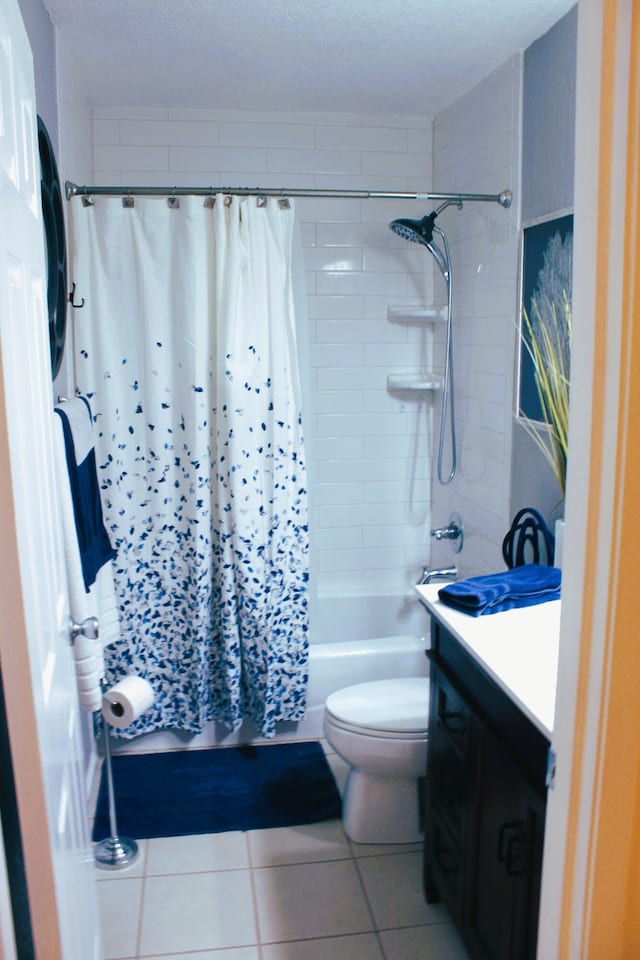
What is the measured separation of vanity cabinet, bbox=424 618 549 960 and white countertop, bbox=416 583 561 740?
43 millimetres

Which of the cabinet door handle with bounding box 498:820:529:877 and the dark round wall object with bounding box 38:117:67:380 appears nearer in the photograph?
the cabinet door handle with bounding box 498:820:529:877

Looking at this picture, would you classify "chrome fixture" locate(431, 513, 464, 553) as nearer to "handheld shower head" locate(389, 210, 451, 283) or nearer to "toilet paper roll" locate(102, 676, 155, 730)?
"handheld shower head" locate(389, 210, 451, 283)

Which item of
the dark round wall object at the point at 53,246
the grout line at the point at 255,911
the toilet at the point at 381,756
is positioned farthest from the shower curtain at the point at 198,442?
the grout line at the point at 255,911

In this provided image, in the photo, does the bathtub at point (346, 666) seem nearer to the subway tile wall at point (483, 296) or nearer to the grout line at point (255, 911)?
the subway tile wall at point (483, 296)

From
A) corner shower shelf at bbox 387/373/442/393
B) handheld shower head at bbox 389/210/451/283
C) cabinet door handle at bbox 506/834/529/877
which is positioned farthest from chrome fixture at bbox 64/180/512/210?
cabinet door handle at bbox 506/834/529/877

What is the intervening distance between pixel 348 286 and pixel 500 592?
1.95 meters

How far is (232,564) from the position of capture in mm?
3006

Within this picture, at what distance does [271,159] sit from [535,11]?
1.33 metres

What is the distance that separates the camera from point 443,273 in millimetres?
3328

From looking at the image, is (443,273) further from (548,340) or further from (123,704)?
(123,704)

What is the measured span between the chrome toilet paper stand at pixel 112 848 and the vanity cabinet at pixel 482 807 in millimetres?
904

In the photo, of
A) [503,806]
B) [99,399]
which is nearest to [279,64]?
[99,399]

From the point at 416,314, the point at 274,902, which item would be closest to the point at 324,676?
the point at 274,902

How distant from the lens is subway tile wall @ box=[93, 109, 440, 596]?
11.0ft
